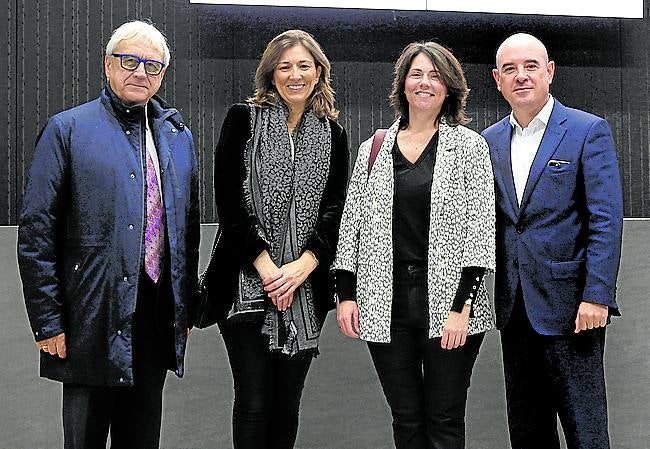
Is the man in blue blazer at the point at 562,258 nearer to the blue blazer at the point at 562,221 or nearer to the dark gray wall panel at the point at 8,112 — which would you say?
the blue blazer at the point at 562,221

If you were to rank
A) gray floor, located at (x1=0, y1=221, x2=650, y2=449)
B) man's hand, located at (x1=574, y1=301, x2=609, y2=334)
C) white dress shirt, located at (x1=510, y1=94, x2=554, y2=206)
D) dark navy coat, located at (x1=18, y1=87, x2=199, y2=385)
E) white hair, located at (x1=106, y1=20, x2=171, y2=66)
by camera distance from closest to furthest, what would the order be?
dark navy coat, located at (x1=18, y1=87, x2=199, y2=385), white hair, located at (x1=106, y1=20, x2=171, y2=66), man's hand, located at (x1=574, y1=301, x2=609, y2=334), white dress shirt, located at (x1=510, y1=94, x2=554, y2=206), gray floor, located at (x1=0, y1=221, x2=650, y2=449)

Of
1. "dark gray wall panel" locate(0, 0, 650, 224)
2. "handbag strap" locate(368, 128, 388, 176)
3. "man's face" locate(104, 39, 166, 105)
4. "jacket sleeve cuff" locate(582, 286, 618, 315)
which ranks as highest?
"dark gray wall panel" locate(0, 0, 650, 224)

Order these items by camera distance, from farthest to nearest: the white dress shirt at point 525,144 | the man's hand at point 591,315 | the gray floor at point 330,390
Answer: the gray floor at point 330,390, the white dress shirt at point 525,144, the man's hand at point 591,315

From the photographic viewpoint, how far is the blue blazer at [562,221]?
78.0 inches

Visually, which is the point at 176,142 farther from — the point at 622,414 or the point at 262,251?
the point at 622,414

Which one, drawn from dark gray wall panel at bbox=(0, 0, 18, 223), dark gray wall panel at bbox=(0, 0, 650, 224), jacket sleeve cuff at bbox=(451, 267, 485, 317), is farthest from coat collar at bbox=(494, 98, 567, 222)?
dark gray wall panel at bbox=(0, 0, 18, 223)

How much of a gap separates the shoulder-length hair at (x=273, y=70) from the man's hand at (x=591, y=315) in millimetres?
808

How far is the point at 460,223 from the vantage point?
190 centimetres

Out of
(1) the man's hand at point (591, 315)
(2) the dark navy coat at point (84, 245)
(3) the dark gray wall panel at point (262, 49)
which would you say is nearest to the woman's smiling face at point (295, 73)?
(2) the dark navy coat at point (84, 245)

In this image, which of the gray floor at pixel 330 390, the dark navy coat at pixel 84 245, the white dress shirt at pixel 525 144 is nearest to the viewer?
the dark navy coat at pixel 84 245

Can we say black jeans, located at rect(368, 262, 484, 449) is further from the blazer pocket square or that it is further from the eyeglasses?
the eyeglasses

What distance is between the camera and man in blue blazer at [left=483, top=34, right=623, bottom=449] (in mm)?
1971

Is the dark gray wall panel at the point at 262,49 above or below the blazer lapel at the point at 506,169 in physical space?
above

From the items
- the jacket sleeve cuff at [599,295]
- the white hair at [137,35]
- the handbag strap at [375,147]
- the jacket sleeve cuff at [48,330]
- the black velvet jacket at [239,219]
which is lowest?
the jacket sleeve cuff at [48,330]
